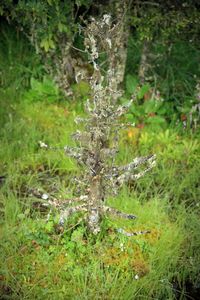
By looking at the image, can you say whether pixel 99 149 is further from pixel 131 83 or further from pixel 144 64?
pixel 144 64

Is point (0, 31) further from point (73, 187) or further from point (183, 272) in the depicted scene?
point (183, 272)

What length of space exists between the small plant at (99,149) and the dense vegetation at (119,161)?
167 millimetres

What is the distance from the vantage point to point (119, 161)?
164 inches

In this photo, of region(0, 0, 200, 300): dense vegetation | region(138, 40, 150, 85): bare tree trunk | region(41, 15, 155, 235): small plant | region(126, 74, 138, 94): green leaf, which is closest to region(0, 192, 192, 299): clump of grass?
region(0, 0, 200, 300): dense vegetation

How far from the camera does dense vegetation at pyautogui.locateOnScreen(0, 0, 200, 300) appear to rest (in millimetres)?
3018

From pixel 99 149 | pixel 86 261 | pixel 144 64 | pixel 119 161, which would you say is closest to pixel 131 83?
pixel 144 64

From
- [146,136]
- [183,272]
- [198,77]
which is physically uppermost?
[198,77]

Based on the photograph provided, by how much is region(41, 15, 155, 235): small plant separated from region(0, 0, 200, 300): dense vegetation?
0.55 ft

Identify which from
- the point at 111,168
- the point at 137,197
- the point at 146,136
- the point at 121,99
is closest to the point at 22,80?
the point at 121,99

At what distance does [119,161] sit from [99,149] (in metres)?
1.16

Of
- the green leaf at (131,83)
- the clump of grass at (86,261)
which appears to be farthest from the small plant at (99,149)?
the green leaf at (131,83)

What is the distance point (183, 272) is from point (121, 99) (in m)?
2.00

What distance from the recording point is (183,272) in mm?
3197

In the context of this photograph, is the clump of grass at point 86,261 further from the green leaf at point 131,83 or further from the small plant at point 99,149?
the green leaf at point 131,83
